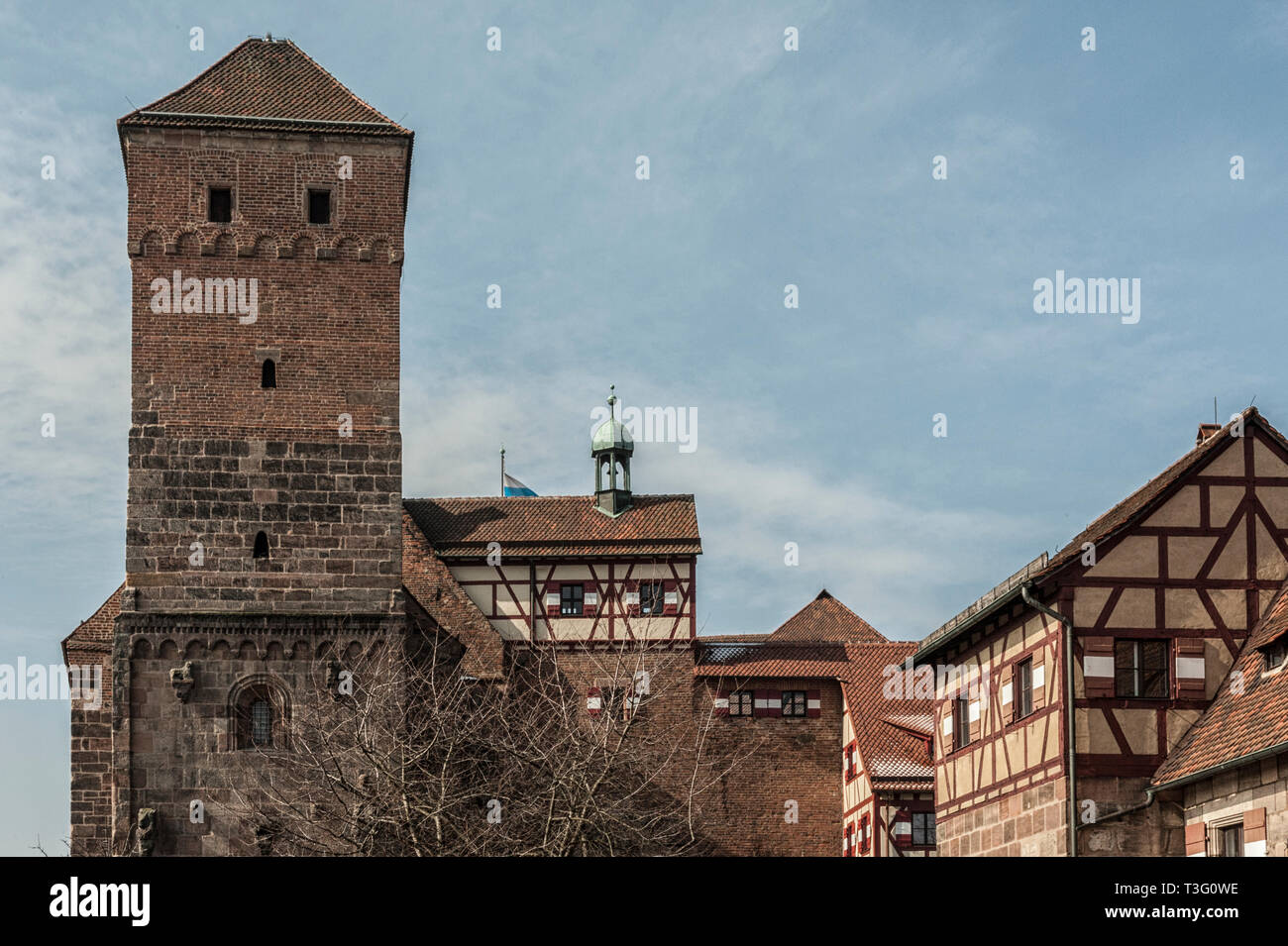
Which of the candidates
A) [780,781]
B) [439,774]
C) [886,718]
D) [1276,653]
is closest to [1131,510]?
[1276,653]

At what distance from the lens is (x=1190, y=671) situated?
21.4 metres

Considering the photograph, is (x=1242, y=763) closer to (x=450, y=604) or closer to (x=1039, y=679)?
(x=1039, y=679)

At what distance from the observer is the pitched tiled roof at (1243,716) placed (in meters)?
18.3

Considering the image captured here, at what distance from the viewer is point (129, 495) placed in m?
33.0

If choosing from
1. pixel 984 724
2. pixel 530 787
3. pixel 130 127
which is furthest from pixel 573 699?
pixel 130 127

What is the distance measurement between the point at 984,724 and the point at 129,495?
16.1 m

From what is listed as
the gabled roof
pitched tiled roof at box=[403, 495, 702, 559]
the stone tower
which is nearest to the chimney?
the gabled roof

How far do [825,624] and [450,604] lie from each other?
13.9m

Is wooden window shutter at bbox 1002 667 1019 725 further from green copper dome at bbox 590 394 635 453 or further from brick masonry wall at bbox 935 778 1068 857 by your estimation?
green copper dome at bbox 590 394 635 453

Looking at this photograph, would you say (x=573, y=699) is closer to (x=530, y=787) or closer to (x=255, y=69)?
(x=530, y=787)

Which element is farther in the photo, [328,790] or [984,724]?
[984,724]

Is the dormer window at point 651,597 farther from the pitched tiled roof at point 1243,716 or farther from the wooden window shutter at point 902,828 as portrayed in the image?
the pitched tiled roof at point 1243,716

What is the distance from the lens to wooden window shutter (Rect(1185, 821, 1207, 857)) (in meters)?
19.6
